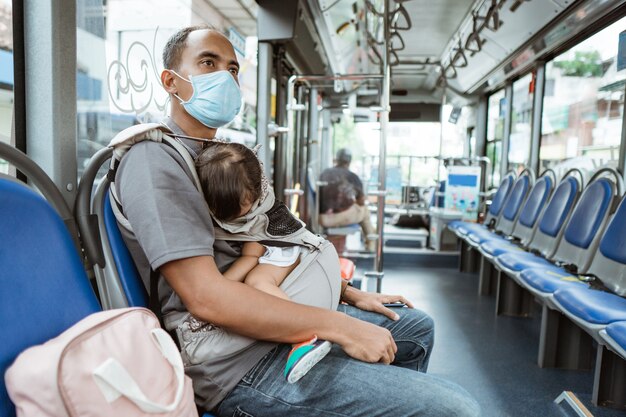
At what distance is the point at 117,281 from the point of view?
1.21m

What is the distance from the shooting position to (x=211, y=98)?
61.2 inches

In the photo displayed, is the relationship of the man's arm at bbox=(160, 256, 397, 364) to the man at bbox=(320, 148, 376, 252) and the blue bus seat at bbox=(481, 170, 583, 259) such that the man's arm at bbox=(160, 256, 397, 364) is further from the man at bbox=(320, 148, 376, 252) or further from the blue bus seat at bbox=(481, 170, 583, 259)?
the man at bbox=(320, 148, 376, 252)

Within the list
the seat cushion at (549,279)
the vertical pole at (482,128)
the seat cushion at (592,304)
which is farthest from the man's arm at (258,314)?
the vertical pole at (482,128)

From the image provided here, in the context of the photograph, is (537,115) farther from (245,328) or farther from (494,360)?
(245,328)

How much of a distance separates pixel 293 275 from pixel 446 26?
5246 mm

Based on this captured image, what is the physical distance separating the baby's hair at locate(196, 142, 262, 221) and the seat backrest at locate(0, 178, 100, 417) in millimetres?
387

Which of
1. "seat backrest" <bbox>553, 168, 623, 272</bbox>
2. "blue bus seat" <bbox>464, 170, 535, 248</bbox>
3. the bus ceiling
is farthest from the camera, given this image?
"blue bus seat" <bbox>464, 170, 535, 248</bbox>

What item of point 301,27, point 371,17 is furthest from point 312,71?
point 301,27

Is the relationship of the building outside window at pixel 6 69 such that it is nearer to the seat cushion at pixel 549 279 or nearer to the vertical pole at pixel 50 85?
the vertical pole at pixel 50 85

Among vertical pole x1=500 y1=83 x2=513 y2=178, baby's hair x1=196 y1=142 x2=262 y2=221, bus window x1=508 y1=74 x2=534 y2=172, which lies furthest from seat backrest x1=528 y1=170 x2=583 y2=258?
baby's hair x1=196 y1=142 x2=262 y2=221

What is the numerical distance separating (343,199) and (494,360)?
244cm

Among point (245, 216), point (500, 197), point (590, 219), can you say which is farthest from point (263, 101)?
point (500, 197)

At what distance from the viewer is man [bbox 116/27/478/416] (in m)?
1.09

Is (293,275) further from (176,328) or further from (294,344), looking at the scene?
(176,328)
